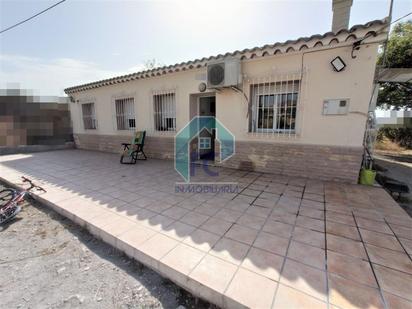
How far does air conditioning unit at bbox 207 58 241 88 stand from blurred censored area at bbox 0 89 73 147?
8.30m

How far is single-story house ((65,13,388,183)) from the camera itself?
366cm

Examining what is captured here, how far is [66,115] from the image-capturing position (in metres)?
9.38

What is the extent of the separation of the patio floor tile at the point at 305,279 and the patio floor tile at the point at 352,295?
0.21 feet

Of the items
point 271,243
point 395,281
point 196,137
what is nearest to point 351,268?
point 395,281

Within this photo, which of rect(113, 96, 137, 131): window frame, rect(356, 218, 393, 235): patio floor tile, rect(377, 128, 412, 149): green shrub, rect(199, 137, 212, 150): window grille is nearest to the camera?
rect(356, 218, 393, 235): patio floor tile

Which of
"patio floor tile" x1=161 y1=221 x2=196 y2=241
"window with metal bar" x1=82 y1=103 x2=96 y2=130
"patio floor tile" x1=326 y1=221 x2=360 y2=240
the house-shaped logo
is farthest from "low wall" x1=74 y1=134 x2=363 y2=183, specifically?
"window with metal bar" x1=82 y1=103 x2=96 y2=130

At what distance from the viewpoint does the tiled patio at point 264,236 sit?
144cm

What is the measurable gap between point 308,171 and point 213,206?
2649 mm

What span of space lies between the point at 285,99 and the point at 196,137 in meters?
2.89

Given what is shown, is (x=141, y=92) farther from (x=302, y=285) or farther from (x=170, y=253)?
(x=302, y=285)

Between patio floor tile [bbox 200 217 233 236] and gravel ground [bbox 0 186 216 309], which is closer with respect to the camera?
gravel ground [bbox 0 186 216 309]

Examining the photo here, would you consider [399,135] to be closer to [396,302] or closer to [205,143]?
[205,143]

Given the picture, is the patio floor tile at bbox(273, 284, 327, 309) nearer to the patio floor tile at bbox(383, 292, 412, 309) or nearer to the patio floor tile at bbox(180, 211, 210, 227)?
the patio floor tile at bbox(383, 292, 412, 309)

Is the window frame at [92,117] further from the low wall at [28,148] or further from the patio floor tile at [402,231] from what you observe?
the patio floor tile at [402,231]
